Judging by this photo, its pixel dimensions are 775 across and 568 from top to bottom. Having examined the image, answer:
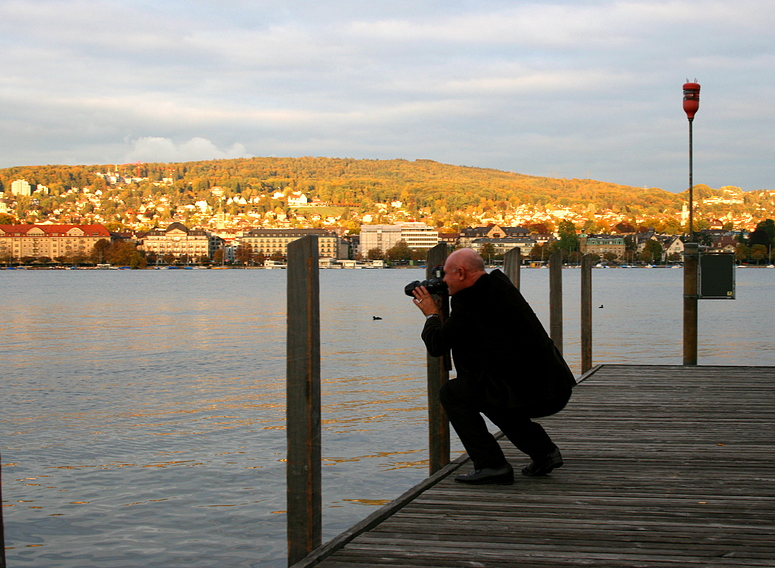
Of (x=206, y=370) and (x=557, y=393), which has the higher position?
(x=557, y=393)

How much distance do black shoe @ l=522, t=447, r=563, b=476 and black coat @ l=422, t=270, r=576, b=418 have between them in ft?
1.27

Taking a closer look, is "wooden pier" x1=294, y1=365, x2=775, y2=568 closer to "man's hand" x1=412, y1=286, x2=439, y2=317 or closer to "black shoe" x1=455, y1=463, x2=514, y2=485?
"black shoe" x1=455, y1=463, x2=514, y2=485

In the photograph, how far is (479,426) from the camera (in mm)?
5582

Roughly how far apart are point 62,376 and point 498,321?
1751 cm

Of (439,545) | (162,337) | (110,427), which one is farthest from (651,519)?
(162,337)

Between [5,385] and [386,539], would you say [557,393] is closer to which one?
[386,539]

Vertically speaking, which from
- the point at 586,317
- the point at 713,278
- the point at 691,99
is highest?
the point at 691,99

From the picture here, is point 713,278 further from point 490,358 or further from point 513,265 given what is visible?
point 490,358

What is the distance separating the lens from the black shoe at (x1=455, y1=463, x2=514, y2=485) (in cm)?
550

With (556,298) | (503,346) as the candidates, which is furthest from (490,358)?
(556,298)

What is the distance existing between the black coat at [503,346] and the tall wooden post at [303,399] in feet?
3.87

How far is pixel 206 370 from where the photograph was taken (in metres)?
21.9

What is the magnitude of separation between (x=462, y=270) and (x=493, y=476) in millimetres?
1263

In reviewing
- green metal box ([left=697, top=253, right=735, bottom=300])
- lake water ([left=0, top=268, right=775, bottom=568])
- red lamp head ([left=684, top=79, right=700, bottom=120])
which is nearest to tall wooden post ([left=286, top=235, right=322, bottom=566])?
lake water ([left=0, top=268, right=775, bottom=568])
